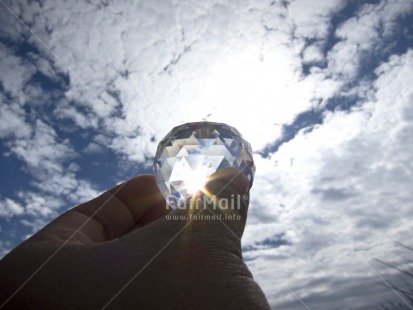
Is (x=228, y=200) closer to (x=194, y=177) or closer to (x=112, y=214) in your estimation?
(x=194, y=177)

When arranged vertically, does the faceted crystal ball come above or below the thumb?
above

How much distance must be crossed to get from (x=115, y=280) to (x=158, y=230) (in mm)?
238

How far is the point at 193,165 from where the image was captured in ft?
6.98

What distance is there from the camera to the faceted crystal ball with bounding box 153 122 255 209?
212cm

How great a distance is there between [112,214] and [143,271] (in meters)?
1.04

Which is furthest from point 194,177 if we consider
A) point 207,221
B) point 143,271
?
point 143,271

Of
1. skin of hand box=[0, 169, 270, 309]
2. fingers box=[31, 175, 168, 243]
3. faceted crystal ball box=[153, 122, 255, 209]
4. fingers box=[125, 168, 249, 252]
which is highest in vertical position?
faceted crystal ball box=[153, 122, 255, 209]

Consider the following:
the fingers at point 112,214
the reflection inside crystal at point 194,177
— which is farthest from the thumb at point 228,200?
the fingers at point 112,214

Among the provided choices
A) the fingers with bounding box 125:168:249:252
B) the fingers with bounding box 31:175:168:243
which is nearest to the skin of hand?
the fingers with bounding box 125:168:249:252

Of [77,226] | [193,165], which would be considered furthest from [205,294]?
[193,165]

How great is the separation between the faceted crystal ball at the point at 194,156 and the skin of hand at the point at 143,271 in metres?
0.74

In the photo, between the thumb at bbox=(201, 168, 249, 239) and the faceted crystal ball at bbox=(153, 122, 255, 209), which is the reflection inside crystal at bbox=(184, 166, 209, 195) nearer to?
the faceted crystal ball at bbox=(153, 122, 255, 209)

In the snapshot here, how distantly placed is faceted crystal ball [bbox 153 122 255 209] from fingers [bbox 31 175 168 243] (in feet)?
0.39

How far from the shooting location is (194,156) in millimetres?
2146
